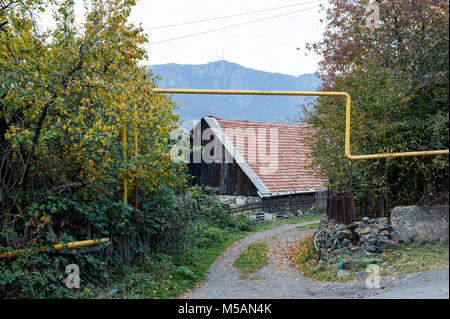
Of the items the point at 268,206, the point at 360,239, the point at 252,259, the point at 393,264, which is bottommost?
the point at 252,259

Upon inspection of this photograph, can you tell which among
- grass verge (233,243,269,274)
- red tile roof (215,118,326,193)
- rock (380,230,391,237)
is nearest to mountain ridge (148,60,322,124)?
red tile roof (215,118,326,193)

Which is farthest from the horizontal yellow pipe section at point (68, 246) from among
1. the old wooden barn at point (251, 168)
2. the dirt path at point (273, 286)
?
the old wooden barn at point (251, 168)

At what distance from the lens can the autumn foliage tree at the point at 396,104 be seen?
7.36 m

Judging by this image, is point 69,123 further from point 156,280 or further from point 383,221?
point 383,221

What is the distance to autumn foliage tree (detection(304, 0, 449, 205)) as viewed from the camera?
7.36 metres

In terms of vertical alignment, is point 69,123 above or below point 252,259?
above

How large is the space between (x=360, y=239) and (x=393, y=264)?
4.66 feet

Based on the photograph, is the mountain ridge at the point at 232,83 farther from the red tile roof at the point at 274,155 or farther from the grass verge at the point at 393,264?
the grass verge at the point at 393,264

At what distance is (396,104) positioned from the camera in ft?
26.9

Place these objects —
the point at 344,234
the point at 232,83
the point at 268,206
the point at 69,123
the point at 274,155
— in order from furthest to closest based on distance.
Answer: the point at 232,83 → the point at 274,155 → the point at 268,206 → the point at 344,234 → the point at 69,123

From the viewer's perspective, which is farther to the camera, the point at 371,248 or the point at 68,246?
the point at 371,248

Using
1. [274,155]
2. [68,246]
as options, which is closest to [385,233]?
[68,246]

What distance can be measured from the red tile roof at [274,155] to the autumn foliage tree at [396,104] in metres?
9.43

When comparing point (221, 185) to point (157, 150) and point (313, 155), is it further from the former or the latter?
point (157, 150)
